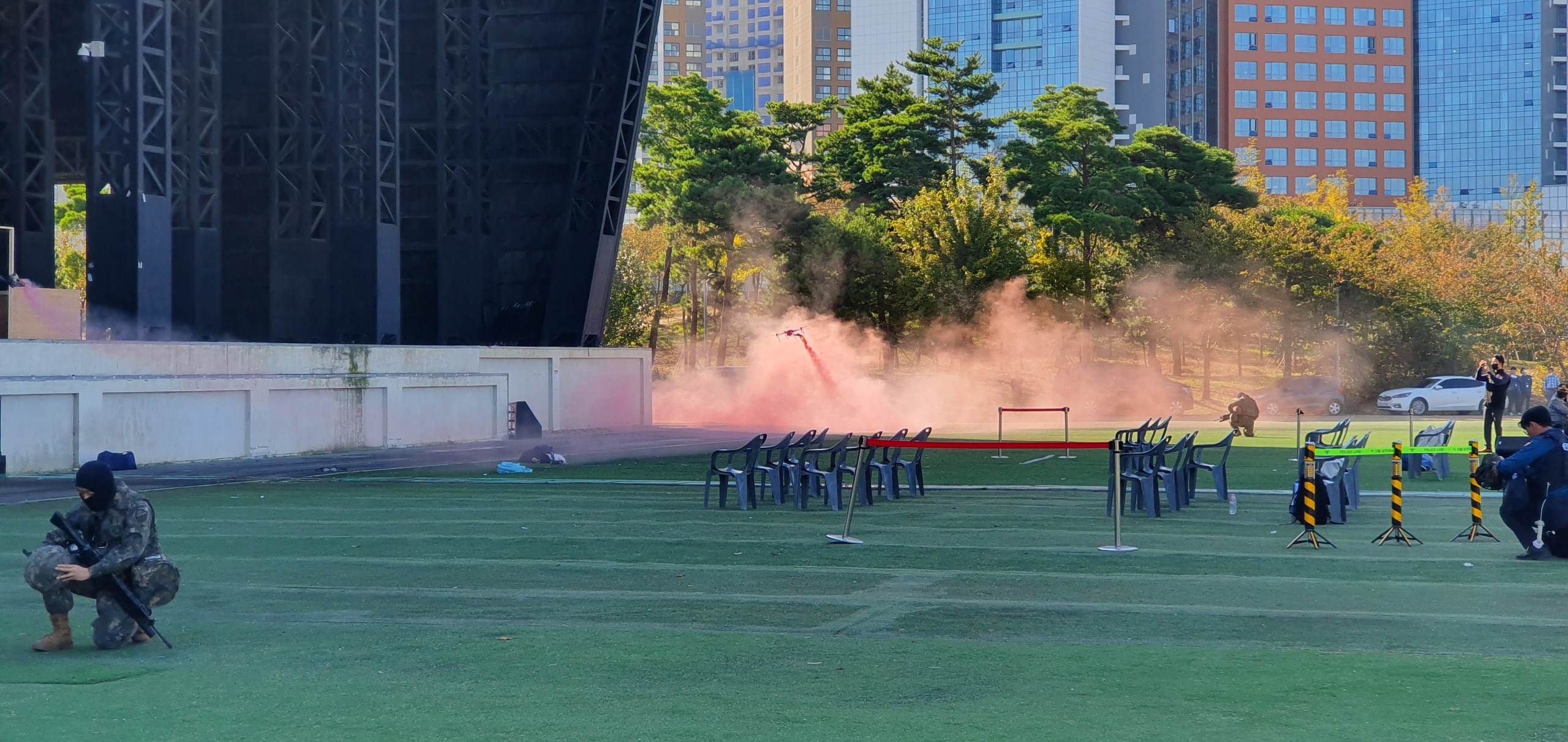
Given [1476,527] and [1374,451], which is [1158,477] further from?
[1476,527]

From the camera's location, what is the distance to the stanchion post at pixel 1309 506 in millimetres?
14891

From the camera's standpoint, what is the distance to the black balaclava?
927 cm

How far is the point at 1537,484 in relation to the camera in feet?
45.1

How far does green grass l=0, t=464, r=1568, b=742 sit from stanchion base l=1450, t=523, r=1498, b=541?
33 centimetres

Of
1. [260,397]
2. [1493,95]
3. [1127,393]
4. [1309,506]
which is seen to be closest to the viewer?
[1309,506]

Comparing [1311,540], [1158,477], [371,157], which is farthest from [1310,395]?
[1311,540]

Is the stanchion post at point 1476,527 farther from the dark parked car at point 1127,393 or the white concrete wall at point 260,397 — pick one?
the dark parked car at point 1127,393

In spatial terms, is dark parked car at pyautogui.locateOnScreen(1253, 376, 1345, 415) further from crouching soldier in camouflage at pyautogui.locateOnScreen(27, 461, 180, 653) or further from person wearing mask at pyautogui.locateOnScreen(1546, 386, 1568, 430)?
crouching soldier in camouflage at pyautogui.locateOnScreen(27, 461, 180, 653)

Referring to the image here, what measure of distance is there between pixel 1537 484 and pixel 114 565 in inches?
463

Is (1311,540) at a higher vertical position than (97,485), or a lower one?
lower

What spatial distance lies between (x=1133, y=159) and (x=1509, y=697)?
7199 cm

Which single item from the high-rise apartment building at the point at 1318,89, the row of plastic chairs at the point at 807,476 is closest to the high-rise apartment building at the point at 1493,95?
the high-rise apartment building at the point at 1318,89

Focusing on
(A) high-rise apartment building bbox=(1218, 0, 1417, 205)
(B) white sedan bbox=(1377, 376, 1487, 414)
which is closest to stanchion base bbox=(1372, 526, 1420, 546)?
(B) white sedan bbox=(1377, 376, 1487, 414)

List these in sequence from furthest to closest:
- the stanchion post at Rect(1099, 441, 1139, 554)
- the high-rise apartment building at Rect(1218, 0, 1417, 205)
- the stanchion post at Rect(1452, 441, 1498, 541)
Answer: the high-rise apartment building at Rect(1218, 0, 1417, 205)
the stanchion post at Rect(1452, 441, 1498, 541)
the stanchion post at Rect(1099, 441, 1139, 554)
